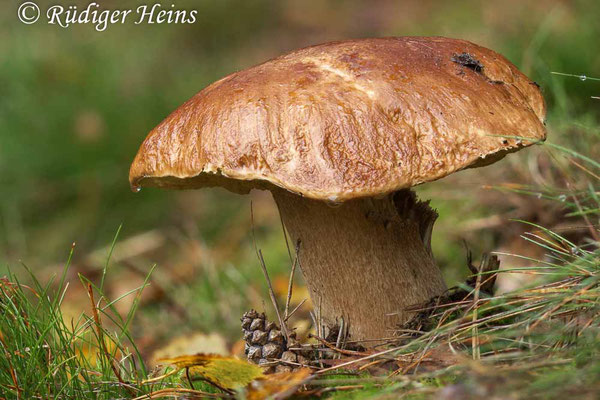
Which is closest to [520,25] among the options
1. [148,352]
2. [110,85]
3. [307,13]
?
[148,352]

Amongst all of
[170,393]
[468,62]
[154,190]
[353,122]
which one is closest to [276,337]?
[170,393]

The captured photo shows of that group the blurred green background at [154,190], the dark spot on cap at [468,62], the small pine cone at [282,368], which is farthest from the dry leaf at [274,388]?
the blurred green background at [154,190]

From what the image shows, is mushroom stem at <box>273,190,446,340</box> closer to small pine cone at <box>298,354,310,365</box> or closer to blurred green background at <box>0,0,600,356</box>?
small pine cone at <box>298,354,310,365</box>

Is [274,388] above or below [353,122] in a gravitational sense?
below

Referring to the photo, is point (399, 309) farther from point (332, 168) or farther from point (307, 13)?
point (307, 13)

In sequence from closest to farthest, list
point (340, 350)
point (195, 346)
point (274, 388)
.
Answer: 1. point (274, 388)
2. point (340, 350)
3. point (195, 346)

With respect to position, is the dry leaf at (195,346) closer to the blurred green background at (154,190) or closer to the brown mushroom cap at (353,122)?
the blurred green background at (154,190)

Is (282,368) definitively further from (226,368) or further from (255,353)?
(226,368)
